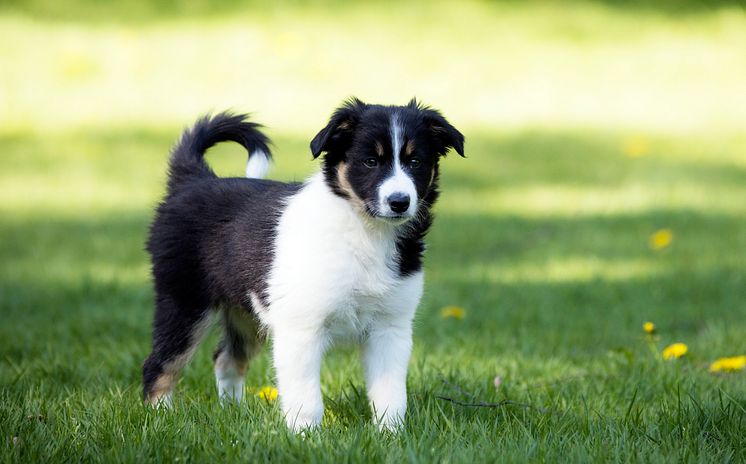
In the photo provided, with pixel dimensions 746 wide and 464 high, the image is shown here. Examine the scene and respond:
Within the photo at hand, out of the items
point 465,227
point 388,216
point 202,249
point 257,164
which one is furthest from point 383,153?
point 465,227

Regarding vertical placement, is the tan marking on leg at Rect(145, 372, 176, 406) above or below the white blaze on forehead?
below

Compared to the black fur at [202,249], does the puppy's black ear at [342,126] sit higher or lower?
higher

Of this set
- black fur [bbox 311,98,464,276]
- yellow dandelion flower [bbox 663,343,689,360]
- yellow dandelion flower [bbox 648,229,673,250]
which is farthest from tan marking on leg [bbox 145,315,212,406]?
yellow dandelion flower [bbox 648,229,673,250]

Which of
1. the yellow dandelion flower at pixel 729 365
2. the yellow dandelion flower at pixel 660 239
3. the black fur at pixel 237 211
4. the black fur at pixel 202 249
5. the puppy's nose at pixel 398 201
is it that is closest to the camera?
the puppy's nose at pixel 398 201

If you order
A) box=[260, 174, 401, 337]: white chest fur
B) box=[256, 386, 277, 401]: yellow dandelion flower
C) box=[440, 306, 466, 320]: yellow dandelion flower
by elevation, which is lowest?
box=[440, 306, 466, 320]: yellow dandelion flower

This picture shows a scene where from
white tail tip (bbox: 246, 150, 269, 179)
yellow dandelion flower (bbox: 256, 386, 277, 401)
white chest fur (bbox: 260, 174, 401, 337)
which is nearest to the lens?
white chest fur (bbox: 260, 174, 401, 337)

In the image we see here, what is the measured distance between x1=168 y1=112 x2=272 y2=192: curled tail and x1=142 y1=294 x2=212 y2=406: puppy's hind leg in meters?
0.71

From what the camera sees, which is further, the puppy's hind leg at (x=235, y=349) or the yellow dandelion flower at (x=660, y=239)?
the yellow dandelion flower at (x=660, y=239)

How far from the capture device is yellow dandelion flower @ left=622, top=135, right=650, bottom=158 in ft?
39.4

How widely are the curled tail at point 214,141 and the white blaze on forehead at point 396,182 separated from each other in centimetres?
122

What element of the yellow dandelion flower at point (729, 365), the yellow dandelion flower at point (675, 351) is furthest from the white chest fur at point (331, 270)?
the yellow dandelion flower at point (729, 365)

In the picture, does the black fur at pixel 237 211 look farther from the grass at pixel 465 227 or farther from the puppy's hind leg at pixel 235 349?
the grass at pixel 465 227

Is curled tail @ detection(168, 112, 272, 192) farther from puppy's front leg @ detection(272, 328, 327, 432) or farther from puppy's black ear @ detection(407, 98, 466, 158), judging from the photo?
puppy's front leg @ detection(272, 328, 327, 432)

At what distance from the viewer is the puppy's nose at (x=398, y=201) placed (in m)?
3.79
